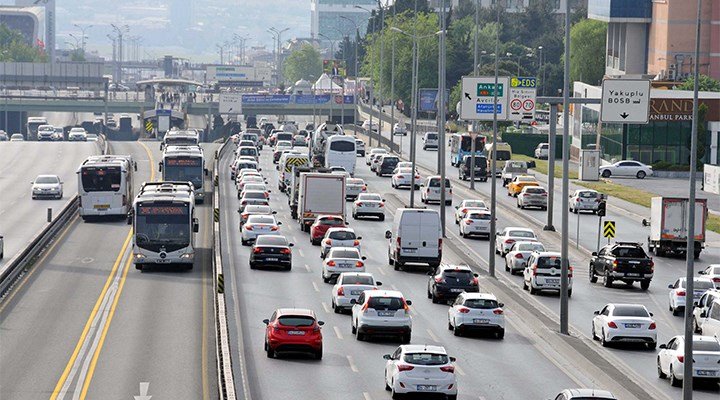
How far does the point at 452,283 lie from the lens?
2135 inches

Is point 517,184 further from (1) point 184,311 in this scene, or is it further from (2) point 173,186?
(1) point 184,311

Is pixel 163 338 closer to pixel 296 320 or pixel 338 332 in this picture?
pixel 338 332

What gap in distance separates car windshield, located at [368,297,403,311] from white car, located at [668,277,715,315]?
1198cm

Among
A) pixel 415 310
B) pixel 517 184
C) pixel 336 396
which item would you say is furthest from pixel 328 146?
pixel 336 396

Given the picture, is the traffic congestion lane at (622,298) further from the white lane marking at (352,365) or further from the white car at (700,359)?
the white lane marking at (352,365)

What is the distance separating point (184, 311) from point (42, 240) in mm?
18925

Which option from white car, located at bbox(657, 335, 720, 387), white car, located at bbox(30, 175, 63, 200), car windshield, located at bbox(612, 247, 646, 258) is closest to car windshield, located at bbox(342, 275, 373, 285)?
car windshield, located at bbox(612, 247, 646, 258)

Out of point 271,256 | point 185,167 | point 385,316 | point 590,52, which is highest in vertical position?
point 590,52

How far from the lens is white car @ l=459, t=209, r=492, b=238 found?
251 ft

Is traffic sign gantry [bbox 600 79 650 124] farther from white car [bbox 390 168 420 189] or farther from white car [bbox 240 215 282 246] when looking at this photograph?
white car [bbox 390 168 420 189]

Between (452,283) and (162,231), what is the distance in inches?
521

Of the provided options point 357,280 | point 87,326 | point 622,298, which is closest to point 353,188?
point 622,298

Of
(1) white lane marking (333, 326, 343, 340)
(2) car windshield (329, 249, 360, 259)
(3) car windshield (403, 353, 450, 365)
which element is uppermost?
(3) car windshield (403, 353, 450, 365)

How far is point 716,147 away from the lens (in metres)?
119
